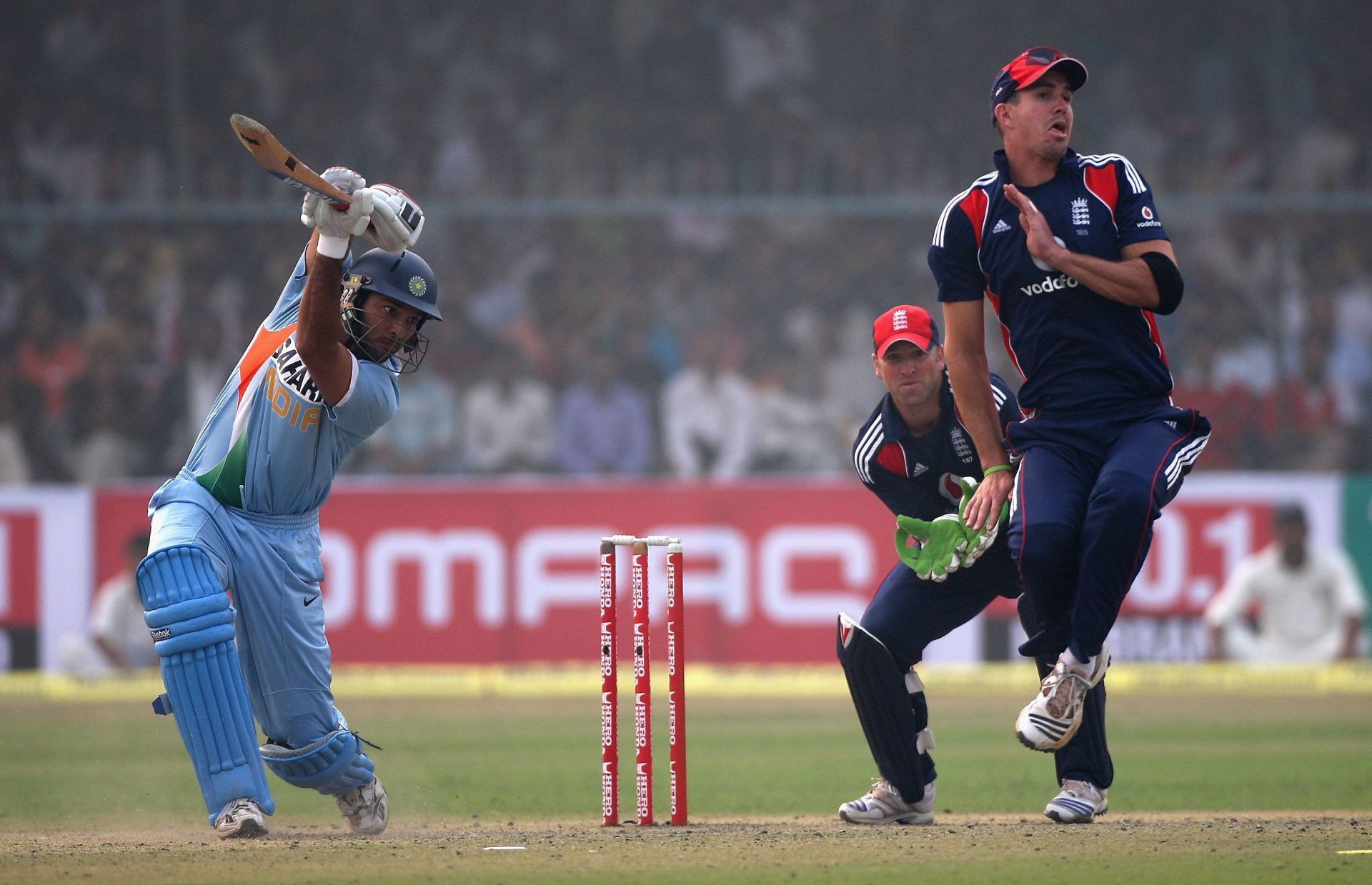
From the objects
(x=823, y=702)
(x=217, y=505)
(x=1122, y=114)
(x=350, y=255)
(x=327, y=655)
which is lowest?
(x=823, y=702)

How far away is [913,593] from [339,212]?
230 cm

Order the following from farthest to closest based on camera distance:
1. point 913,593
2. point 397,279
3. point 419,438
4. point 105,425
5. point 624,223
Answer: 1. point 624,223
2. point 419,438
3. point 105,425
4. point 913,593
5. point 397,279

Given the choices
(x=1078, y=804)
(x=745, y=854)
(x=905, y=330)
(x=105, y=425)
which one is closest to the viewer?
(x=745, y=854)

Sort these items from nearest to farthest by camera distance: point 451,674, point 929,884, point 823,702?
point 929,884 < point 823,702 < point 451,674

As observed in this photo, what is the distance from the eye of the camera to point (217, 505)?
18.1 feet

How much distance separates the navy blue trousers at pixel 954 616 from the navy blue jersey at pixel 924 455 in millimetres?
257

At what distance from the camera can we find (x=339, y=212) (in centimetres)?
507

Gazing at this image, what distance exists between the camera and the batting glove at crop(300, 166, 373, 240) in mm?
5066

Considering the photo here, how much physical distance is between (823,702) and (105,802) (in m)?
5.50

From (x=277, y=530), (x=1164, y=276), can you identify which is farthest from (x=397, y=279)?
(x=1164, y=276)

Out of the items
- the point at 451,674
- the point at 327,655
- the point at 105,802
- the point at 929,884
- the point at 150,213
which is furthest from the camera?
the point at 150,213

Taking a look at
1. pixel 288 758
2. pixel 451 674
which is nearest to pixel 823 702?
pixel 451 674

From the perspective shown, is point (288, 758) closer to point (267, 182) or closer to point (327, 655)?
point (327, 655)

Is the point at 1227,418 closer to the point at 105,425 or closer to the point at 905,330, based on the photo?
the point at 905,330
